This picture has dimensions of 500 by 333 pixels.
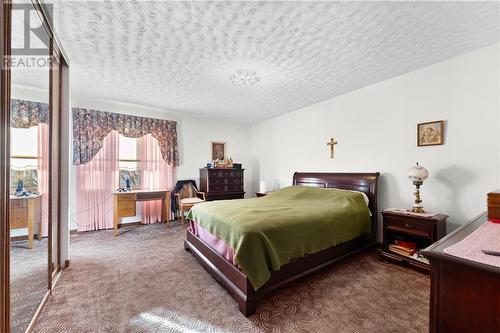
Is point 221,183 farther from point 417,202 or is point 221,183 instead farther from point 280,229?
point 417,202

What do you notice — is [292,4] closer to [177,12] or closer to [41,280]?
[177,12]

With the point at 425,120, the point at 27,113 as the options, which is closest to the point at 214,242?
the point at 27,113

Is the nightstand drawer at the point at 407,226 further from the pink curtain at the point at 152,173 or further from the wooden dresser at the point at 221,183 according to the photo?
the pink curtain at the point at 152,173

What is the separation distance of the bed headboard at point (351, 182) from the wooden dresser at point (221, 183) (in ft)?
5.69

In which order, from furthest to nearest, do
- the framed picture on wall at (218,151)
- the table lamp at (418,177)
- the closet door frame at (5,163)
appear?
the framed picture on wall at (218,151)
the table lamp at (418,177)
the closet door frame at (5,163)

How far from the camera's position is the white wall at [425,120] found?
240 cm

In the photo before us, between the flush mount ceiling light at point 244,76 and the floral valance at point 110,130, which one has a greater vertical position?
the flush mount ceiling light at point 244,76

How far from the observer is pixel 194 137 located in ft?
17.8

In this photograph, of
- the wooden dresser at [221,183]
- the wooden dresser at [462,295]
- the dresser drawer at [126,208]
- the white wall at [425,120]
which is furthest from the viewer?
the wooden dresser at [221,183]

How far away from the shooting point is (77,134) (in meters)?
4.04

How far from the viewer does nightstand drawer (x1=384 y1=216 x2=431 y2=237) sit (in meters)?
2.45

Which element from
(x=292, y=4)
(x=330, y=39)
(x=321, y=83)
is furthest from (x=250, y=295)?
(x=321, y=83)

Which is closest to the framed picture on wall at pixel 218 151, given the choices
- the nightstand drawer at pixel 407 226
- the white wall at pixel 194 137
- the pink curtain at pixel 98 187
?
the white wall at pixel 194 137

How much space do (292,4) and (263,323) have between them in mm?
2639
